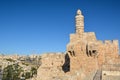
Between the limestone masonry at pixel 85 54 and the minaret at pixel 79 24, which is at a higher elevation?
the minaret at pixel 79 24

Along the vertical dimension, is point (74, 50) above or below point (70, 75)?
above

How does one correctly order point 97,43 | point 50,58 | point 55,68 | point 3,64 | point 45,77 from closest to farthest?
point 97,43 → point 45,77 → point 55,68 → point 50,58 → point 3,64

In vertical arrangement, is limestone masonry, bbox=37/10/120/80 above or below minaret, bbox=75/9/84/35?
below

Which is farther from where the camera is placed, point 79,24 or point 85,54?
point 79,24

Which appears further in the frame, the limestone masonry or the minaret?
the minaret

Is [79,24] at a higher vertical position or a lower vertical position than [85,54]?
higher

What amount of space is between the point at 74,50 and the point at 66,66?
14.8 ft

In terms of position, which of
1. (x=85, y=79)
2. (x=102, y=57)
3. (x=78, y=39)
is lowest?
(x=85, y=79)

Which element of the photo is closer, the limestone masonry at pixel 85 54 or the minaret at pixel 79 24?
the limestone masonry at pixel 85 54

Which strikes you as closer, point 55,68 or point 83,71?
point 83,71

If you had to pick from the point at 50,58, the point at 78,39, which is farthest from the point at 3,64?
the point at 78,39

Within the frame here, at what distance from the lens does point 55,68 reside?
34.5m

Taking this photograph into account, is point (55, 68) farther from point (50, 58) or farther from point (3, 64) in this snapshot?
point (3, 64)

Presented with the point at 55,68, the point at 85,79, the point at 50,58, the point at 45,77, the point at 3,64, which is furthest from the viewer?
the point at 3,64
